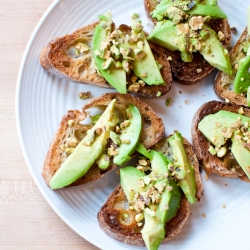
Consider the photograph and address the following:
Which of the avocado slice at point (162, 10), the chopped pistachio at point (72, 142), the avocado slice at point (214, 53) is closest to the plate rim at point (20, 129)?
the chopped pistachio at point (72, 142)

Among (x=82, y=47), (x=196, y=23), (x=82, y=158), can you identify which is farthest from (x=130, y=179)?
(x=196, y=23)

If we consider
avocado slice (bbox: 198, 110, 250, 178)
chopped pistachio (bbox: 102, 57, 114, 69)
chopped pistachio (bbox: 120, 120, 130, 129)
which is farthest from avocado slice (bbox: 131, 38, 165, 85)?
avocado slice (bbox: 198, 110, 250, 178)

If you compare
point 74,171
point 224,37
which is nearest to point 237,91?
point 224,37

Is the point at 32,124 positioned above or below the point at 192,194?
below

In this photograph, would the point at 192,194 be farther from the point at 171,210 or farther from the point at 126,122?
the point at 126,122

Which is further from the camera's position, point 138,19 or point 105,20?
point 138,19
